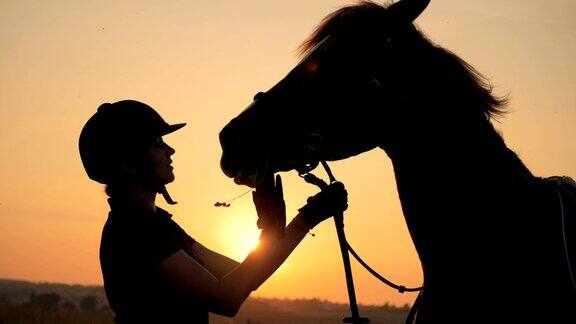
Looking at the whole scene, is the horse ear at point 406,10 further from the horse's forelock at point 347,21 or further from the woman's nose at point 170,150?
the woman's nose at point 170,150

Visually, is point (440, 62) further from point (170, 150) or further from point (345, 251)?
point (170, 150)

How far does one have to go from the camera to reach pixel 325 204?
308 cm

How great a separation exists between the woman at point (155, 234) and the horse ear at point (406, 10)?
88 cm

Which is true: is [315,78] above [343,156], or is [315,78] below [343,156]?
above

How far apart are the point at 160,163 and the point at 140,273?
69 centimetres

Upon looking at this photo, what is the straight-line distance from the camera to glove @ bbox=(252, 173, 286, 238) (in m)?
3.04

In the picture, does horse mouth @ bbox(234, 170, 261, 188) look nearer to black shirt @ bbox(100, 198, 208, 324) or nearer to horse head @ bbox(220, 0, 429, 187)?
horse head @ bbox(220, 0, 429, 187)

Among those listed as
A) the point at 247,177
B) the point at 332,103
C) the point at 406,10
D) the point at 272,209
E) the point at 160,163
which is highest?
the point at 406,10

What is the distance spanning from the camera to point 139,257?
11.0 ft

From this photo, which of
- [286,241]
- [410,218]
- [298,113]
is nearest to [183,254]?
[286,241]

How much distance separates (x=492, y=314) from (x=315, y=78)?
137 centimetres

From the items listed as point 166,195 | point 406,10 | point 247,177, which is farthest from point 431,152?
point 166,195

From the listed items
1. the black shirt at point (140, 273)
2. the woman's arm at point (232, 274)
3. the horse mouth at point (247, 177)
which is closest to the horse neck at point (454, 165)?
the woman's arm at point (232, 274)

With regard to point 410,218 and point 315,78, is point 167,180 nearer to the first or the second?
point 315,78
